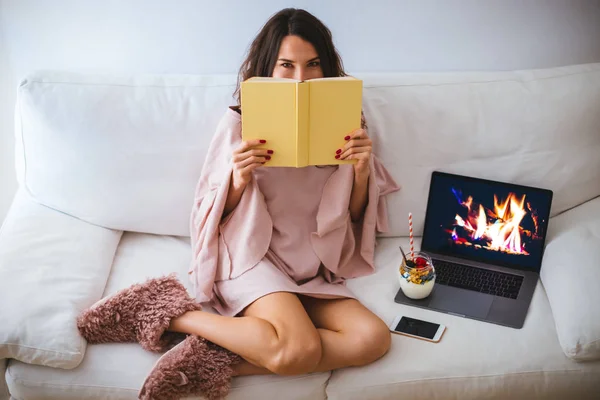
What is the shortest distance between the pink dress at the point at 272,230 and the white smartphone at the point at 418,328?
0.16 m

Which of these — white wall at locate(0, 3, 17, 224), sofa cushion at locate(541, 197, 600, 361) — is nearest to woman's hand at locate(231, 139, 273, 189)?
sofa cushion at locate(541, 197, 600, 361)

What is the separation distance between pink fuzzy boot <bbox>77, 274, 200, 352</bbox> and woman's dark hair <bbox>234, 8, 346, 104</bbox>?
2.23ft

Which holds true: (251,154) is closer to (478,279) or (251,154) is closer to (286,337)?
(286,337)

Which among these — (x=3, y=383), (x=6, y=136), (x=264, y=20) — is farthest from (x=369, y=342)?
(x=6, y=136)

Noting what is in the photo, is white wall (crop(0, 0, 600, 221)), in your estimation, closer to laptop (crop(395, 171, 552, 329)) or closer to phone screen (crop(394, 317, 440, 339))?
laptop (crop(395, 171, 552, 329))

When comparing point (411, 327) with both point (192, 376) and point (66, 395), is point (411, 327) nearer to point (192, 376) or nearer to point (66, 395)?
point (192, 376)

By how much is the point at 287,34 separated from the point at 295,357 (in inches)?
33.9

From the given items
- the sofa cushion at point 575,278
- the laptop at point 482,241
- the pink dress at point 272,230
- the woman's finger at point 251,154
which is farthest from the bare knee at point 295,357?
the sofa cushion at point 575,278

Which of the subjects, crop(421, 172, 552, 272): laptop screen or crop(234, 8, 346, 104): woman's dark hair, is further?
crop(421, 172, 552, 272): laptop screen

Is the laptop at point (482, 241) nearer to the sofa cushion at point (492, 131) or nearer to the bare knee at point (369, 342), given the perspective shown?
the sofa cushion at point (492, 131)

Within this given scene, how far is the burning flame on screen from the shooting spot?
80.0 inches

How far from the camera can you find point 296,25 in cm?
189

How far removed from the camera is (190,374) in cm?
162

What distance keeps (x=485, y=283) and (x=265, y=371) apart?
0.71 meters
